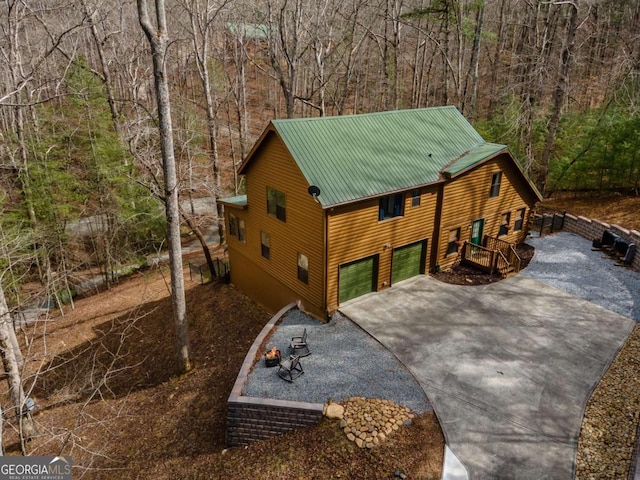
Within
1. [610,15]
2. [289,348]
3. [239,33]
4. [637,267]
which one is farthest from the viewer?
[610,15]

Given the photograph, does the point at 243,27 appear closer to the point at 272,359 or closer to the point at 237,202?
the point at 237,202

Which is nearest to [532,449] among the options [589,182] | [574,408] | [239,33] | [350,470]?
[574,408]

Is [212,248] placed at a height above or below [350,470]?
below

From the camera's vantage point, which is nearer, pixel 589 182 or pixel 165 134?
pixel 165 134

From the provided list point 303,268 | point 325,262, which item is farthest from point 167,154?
point 303,268

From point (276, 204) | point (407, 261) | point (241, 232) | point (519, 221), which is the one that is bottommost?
point (407, 261)

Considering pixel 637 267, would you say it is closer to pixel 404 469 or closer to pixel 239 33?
pixel 404 469

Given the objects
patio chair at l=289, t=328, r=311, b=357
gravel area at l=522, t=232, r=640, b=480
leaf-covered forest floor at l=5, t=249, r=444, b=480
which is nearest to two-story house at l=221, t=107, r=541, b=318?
patio chair at l=289, t=328, r=311, b=357
